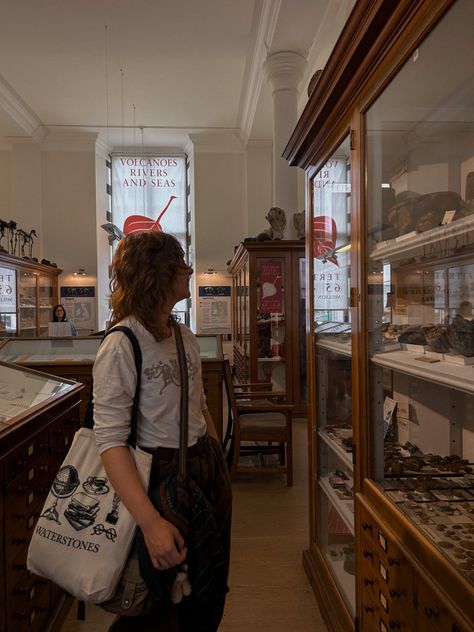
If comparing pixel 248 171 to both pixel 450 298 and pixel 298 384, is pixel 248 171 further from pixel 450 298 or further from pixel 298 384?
pixel 450 298

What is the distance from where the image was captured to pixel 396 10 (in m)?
1.35

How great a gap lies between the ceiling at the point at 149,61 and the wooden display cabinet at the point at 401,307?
458 cm

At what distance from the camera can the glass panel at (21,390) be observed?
76.7 inches

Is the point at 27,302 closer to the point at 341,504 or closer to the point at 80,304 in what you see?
the point at 80,304

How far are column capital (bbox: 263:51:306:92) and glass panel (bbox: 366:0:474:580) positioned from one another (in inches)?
241

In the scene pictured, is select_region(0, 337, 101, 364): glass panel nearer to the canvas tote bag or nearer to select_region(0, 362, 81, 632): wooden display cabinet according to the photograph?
select_region(0, 362, 81, 632): wooden display cabinet

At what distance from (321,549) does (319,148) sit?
197 centimetres

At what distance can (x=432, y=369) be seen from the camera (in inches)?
52.8

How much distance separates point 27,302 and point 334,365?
8.35 meters

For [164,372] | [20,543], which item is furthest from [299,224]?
[164,372]

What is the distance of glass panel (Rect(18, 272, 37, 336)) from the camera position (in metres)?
9.02

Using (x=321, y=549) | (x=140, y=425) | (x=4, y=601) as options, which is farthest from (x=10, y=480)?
(x=321, y=549)

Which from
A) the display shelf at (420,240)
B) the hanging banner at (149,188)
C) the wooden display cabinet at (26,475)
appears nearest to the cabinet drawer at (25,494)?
the wooden display cabinet at (26,475)

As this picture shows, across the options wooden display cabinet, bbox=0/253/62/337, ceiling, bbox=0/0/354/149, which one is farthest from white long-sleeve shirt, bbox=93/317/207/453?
wooden display cabinet, bbox=0/253/62/337
